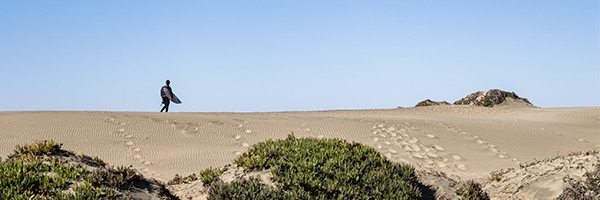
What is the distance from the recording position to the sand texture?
682 inches

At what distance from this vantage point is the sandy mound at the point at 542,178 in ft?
31.5

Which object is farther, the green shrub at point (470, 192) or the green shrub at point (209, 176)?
the green shrub at point (470, 192)

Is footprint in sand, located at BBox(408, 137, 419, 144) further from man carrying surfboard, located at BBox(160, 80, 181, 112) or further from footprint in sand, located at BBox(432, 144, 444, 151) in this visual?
man carrying surfboard, located at BBox(160, 80, 181, 112)

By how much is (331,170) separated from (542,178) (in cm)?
329

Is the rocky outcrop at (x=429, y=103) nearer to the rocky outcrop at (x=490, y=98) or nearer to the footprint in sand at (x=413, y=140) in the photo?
the rocky outcrop at (x=490, y=98)

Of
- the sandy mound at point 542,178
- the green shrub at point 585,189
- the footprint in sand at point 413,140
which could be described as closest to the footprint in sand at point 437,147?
the footprint in sand at point 413,140

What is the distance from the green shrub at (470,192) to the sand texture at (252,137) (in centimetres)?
641

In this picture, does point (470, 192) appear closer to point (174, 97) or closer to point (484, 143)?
point (484, 143)

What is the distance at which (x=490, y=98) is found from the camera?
34906 mm

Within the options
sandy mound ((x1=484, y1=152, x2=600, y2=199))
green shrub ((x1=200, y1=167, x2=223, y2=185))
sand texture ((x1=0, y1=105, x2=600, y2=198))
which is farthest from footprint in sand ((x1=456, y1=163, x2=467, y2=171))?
green shrub ((x1=200, y1=167, x2=223, y2=185))

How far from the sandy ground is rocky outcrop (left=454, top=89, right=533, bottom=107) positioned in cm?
1018

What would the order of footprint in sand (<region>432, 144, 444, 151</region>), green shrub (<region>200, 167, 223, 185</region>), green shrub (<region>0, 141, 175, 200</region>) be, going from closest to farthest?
green shrub (<region>0, 141, 175, 200</region>) < green shrub (<region>200, 167, 223, 185</region>) < footprint in sand (<region>432, 144, 444, 151</region>)

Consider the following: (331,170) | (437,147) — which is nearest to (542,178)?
(331,170)

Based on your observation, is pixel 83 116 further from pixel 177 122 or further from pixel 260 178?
pixel 260 178
